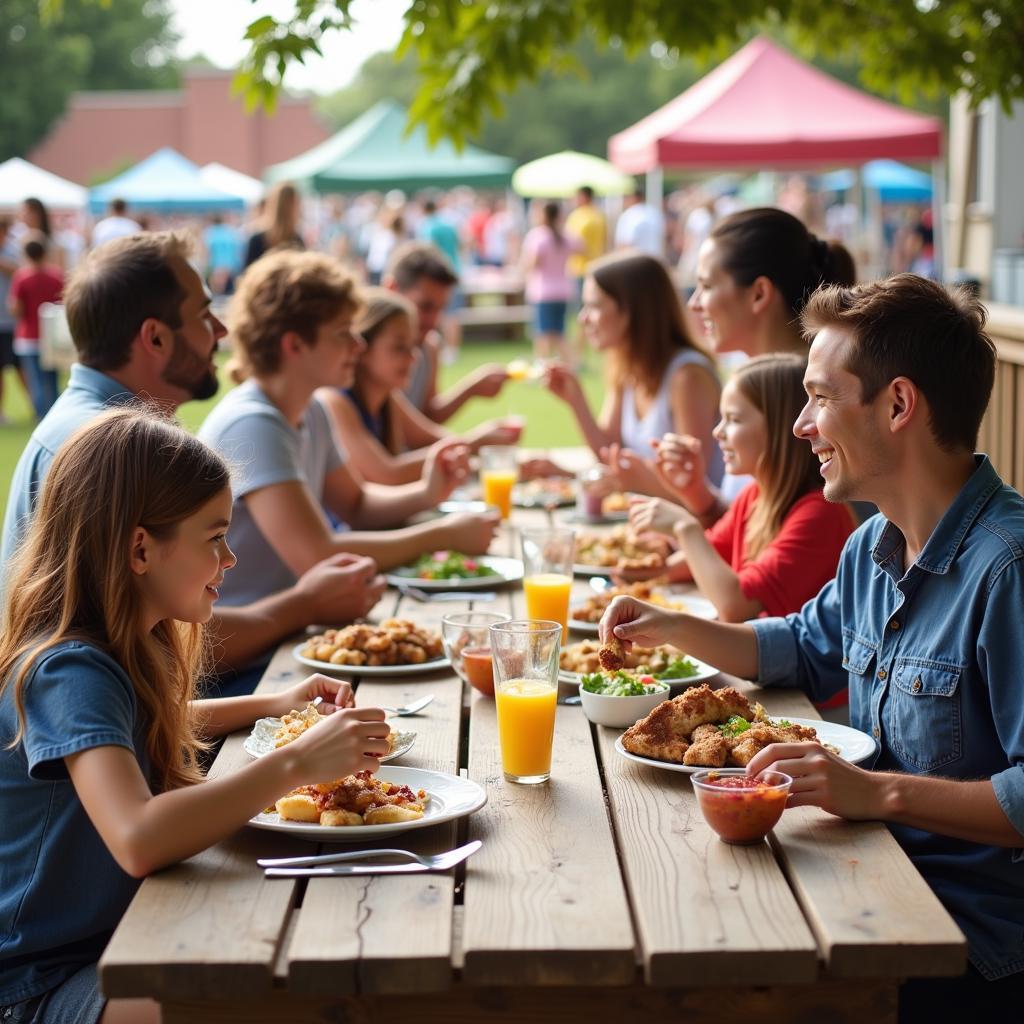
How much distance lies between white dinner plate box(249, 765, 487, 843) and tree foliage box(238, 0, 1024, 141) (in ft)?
10.6

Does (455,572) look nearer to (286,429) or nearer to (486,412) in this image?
(286,429)

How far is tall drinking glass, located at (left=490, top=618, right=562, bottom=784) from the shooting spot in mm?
2180

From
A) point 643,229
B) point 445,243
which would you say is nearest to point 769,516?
point 643,229

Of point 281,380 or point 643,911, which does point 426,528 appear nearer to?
point 281,380

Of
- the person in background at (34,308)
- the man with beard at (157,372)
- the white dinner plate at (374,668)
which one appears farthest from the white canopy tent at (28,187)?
the white dinner plate at (374,668)

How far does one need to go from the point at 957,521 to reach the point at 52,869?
152cm

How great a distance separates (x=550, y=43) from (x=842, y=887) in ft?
13.2

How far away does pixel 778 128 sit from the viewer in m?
13.2

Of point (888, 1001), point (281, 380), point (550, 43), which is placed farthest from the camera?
point (550, 43)

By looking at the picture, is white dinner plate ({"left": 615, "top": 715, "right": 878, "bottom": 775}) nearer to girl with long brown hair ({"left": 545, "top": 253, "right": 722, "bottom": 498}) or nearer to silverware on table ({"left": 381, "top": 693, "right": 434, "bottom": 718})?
silverware on table ({"left": 381, "top": 693, "right": 434, "bottom": 718})

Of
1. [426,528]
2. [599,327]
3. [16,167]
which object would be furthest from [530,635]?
[16,167]

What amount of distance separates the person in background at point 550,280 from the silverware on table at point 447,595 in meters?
12.9

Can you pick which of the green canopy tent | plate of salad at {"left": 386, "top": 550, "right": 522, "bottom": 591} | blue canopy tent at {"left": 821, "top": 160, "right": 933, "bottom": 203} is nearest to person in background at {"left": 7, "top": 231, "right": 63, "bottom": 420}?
the green canopy tent

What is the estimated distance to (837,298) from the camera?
2.35 metres
